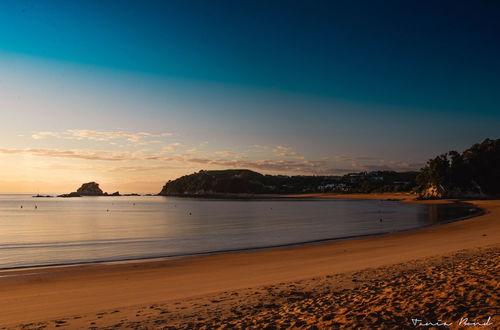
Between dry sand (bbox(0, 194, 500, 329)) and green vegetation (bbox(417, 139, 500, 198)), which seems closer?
dry sand (bbox(0, 194, 500, 329))

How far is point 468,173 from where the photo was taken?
395 feet

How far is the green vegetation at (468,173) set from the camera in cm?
11869

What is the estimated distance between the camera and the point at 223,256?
22.4 meters

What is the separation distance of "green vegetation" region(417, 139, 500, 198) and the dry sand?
11550cm

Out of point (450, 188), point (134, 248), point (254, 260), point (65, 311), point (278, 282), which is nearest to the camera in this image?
point (65, 311)

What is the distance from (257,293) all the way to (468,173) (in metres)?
128

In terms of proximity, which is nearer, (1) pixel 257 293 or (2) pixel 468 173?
(1) pixel 257 293

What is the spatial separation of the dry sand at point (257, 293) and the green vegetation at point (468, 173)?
116m

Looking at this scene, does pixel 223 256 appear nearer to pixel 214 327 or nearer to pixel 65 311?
pixel 65 311

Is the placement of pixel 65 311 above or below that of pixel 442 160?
below


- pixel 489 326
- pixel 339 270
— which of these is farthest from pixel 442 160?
pixel 489 326

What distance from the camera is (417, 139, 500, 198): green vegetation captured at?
119 meters

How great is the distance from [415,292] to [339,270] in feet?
19.3

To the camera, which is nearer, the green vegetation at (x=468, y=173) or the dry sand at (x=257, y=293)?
the dry sand at (x=257, y=293)
